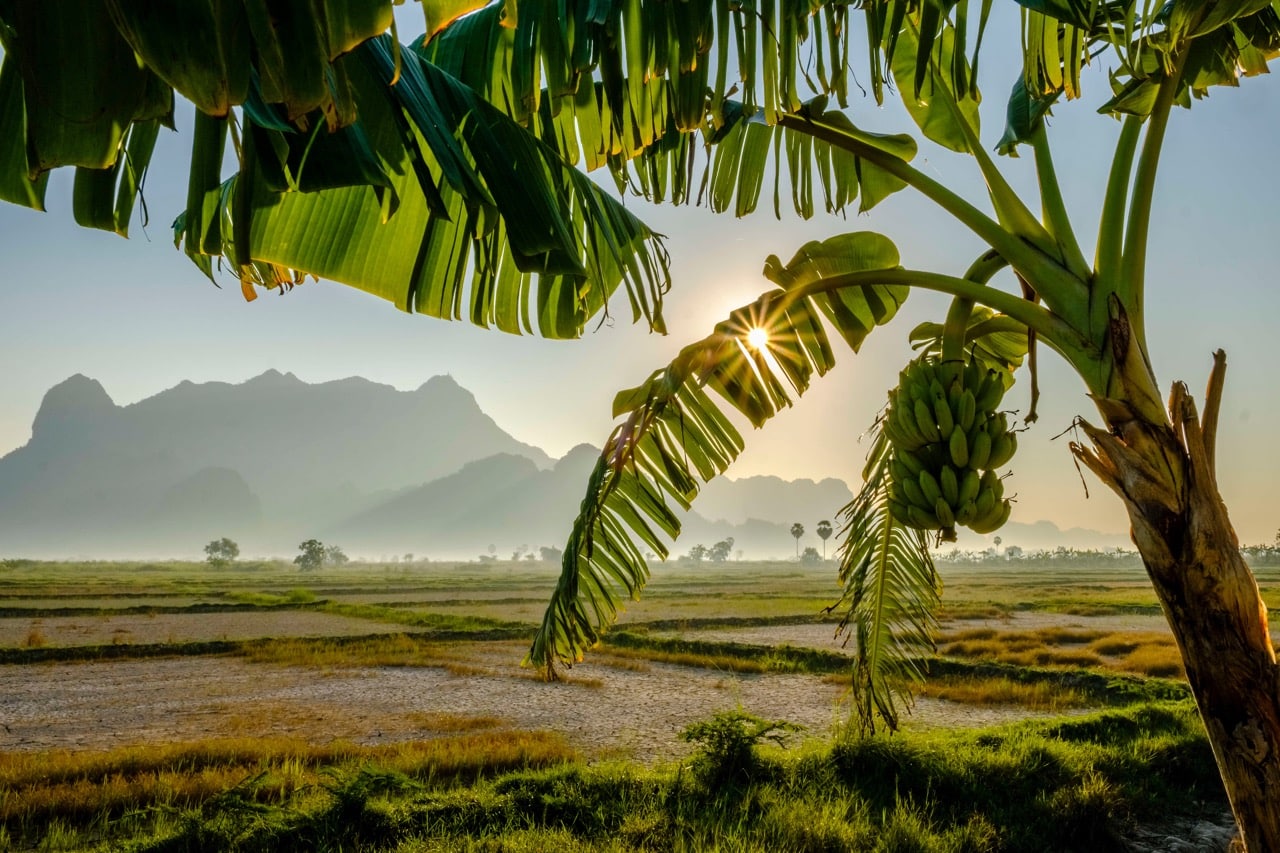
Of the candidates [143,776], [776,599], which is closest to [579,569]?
[143,776]

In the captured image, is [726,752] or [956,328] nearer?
[956,328]

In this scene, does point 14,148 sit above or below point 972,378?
above

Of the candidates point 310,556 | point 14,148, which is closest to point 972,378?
point 14,148

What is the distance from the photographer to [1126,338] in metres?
1.92

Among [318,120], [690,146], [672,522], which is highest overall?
[690,146]

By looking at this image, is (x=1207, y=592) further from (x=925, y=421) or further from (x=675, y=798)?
(x=675, y=798)

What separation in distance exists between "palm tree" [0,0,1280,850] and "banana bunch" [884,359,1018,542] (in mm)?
22

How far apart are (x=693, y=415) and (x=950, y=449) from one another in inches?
41.3

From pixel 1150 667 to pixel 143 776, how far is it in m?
17.6

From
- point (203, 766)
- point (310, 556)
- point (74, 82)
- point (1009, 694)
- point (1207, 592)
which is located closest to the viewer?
point (74, 82)

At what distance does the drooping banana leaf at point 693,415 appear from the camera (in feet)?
7.71

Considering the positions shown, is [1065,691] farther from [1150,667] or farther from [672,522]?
[672,522]

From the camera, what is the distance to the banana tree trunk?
5.80 ft

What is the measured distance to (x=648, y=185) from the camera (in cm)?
260
